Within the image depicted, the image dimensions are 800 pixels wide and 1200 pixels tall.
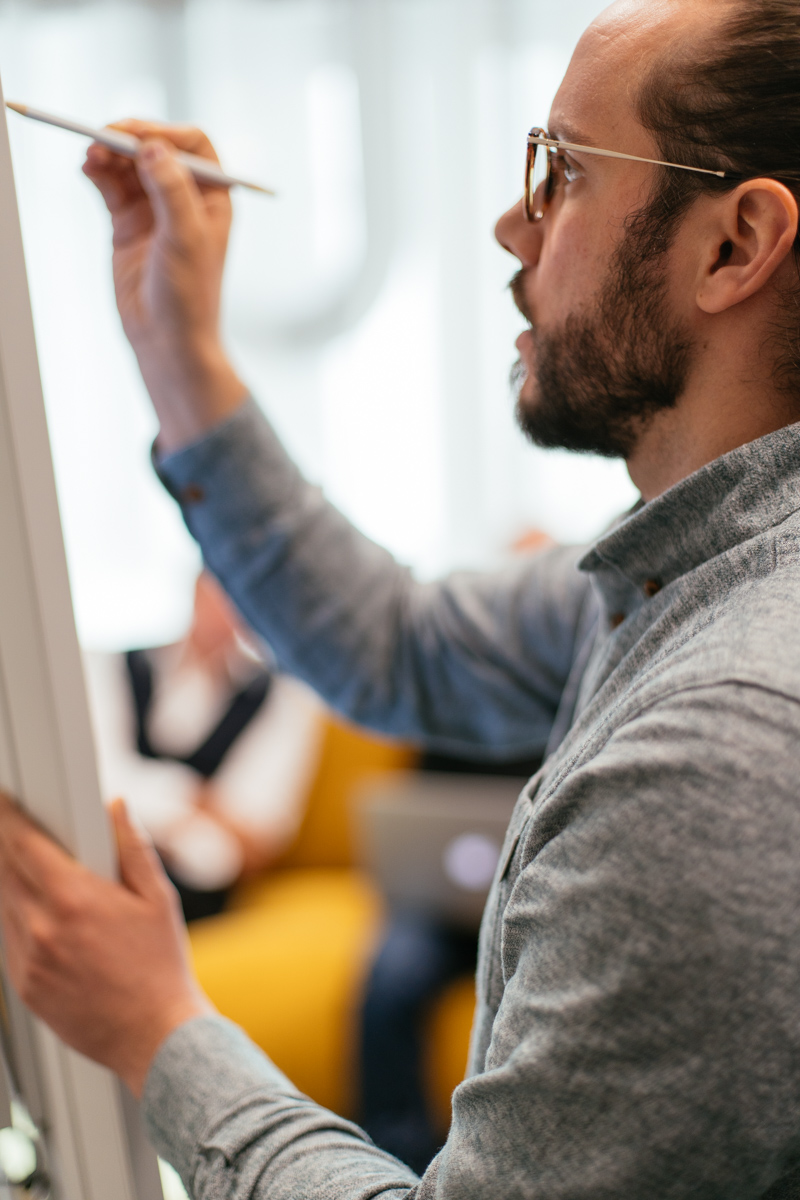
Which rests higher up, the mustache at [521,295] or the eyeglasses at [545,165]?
the eyeglasses at [545,165]

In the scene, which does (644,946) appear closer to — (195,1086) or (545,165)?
(195,1086)

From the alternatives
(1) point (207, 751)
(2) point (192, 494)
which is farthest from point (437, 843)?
(2) point (192, 494)

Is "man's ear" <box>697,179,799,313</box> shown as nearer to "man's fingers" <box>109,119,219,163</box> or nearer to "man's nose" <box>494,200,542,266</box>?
"man's nose" <box>494,200,542,266</box>

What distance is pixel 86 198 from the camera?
282 cm

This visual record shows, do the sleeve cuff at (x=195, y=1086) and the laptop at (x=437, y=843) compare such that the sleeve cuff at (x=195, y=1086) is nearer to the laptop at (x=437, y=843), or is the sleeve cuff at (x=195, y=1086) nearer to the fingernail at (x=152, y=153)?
the fingernail at (x=152, y=153)

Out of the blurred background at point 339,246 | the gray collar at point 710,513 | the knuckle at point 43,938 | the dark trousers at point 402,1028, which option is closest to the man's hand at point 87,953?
the knuckle at point 43,938

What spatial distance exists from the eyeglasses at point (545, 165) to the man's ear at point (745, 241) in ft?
0.24

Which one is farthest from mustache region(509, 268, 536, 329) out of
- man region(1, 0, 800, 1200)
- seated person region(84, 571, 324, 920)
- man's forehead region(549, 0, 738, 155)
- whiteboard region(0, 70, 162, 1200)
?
seated person region(84, 571, 324, 920)

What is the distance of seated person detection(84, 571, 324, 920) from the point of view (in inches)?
86.4

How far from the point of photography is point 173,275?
0.86 metres

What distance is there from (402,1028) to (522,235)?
1.40m

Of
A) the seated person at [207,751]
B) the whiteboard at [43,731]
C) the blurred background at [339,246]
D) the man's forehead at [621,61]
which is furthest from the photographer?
the blurred background at [339,246]

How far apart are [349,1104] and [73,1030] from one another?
1.32 metres

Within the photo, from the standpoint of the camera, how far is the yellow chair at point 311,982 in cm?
175
